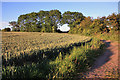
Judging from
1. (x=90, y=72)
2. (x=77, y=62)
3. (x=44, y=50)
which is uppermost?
(x=44, y=50)

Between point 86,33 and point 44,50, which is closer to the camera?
point 44,50

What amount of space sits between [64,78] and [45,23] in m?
32.2

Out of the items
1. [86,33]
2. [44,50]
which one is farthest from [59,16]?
[44,50]

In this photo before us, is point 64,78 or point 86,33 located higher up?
point 86,33

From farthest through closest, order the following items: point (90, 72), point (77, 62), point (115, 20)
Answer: point (115, 20) → point (77, 62) → point (90, 72)

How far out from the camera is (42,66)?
439 cm

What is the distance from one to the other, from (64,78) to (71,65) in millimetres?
741

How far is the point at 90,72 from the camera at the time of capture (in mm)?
4695

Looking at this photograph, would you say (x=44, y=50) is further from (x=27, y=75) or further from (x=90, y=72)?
(x=90, y=72)

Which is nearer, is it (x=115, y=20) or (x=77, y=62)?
(x=77, y=62)

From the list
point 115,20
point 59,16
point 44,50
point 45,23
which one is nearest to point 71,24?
point 59,16

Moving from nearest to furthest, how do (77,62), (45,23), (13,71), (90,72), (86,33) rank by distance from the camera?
1. (13,71)
2. (90,72)
3. (77,62)
4. (86,33)
5. (45,23)

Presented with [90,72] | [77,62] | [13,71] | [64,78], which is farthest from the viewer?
[77,62]

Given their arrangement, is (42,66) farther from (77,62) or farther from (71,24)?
(71,24)
